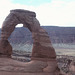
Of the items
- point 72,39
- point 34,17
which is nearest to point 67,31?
point 72,39

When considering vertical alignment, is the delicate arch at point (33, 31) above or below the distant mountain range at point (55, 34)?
above

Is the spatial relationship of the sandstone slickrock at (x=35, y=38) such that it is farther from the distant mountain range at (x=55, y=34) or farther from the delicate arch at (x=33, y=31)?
the distant mountain range at (x=55, y=34)

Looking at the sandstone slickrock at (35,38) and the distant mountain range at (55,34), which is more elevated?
the sandstone slickrock at (35,38)

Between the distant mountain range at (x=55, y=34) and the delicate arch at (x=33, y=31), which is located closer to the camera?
the delicate arch at (x=33, y=31)

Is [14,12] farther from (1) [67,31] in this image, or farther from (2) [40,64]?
(1) [67,31]

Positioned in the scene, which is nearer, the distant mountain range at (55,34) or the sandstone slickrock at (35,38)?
the sandstone slickrock at (35,38)

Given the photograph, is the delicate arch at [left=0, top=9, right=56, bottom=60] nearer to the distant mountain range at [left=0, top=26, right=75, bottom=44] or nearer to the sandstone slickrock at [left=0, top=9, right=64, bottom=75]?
the sandstone slickrock at [left=0, top=9, right=64, bottom=75]

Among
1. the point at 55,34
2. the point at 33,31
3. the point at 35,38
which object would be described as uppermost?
the point at 33,31

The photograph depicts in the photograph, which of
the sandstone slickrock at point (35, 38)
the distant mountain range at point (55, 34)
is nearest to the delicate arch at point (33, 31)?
the sandstone slickrock at point (35, 38)

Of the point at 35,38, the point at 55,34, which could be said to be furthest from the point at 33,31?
the point at 55,34

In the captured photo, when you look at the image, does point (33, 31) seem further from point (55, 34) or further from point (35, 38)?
point (55, 34)

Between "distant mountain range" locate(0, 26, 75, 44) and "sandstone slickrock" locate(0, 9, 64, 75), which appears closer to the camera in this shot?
"sandstone slickrock" locate(0, 9, 64, 75)

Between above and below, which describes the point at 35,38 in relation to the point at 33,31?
below

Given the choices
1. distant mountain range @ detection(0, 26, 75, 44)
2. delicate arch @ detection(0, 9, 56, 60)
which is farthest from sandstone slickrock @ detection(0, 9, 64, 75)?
distant mountain range @ detection(0, 26, 75, 44)
